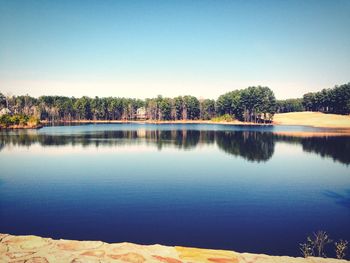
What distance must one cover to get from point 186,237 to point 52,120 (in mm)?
200947

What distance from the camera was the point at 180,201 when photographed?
77.8 feet

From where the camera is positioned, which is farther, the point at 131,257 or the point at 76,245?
the point at 76,245

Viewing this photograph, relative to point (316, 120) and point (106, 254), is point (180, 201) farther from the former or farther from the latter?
point (316, 120)

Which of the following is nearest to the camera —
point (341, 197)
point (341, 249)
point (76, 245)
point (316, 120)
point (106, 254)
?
point (106, 254)

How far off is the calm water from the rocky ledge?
6.17 meters

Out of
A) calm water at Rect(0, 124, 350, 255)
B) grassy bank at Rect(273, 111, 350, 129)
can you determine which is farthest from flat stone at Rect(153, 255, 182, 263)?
grassy bank at Rect(273, 111, 350, 129)

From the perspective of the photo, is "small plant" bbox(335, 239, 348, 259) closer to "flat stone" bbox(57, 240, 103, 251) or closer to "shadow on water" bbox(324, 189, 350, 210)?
"shadow on water" bbox(324, 189, 350, 210)

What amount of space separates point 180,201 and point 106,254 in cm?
1404

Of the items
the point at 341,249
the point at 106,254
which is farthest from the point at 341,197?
the point at 106,254

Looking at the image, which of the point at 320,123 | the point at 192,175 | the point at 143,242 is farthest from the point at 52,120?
the point at 143,242

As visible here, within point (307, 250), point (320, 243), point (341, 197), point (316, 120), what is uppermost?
point (316, 120)

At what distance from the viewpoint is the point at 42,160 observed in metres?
43.3

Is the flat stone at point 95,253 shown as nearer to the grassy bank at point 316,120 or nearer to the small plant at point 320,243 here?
the small plant at point 320,243

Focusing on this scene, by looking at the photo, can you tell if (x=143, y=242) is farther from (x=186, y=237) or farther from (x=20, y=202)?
(x=20, y=202)
